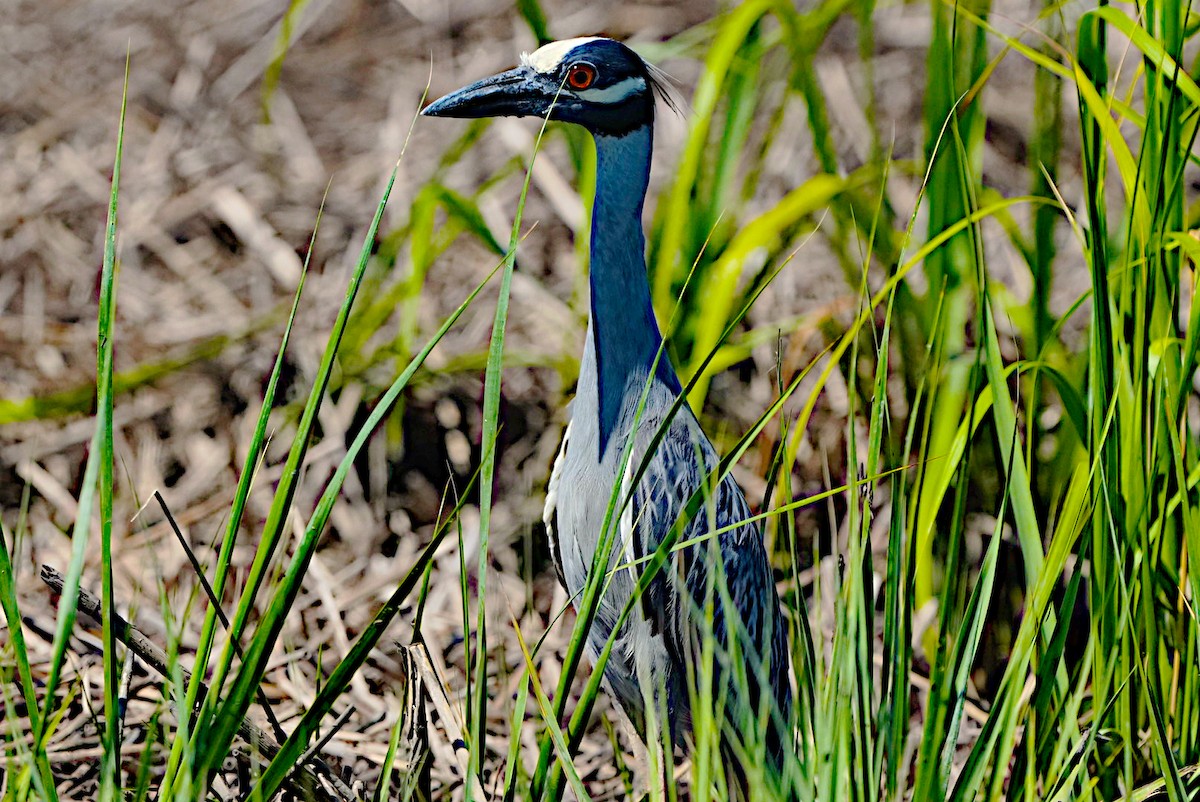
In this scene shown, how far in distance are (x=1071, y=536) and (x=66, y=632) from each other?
0.80 metres

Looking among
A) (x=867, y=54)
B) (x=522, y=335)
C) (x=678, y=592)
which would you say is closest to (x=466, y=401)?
(x=522, y=335)

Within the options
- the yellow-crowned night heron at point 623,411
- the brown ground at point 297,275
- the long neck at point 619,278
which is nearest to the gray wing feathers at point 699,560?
the yellow-crowned night heron at point 623,411

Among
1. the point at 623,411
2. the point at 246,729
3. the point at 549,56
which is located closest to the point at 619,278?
the point at 623,411

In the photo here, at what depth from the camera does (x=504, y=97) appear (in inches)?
59.2

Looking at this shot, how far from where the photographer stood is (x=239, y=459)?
2135 millimetres

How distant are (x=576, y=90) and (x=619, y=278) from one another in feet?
0.82

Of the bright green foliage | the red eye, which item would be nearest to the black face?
the red eye

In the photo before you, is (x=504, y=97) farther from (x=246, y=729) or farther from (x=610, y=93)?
(x=246, y=729)

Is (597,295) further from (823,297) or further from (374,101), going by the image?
(374,101)

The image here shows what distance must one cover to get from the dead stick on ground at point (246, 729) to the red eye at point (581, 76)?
0.86m

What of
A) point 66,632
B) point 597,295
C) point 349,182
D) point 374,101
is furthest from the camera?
point 374,101

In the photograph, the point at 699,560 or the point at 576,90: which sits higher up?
the point at 576,90

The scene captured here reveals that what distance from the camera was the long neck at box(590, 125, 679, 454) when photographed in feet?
5.05

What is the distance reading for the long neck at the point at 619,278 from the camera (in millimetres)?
1539
